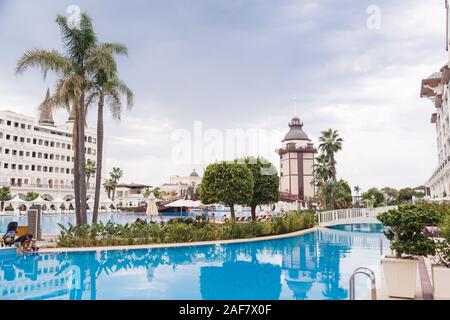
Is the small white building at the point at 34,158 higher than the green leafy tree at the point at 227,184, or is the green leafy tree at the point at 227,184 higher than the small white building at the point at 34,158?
the small white building at the point at 34,158

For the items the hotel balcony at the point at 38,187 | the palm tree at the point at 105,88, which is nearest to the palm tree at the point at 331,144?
the palm tree at the point at 105,88

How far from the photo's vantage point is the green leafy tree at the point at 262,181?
27.3 m

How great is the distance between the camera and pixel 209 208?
69.0m

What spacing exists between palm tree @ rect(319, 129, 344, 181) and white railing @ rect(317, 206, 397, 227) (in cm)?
788

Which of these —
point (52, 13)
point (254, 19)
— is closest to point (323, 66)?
point (254, 19)

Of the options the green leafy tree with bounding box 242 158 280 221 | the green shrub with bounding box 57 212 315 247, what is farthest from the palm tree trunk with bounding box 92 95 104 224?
the green leafy tree with bounding box 242 158 280 221

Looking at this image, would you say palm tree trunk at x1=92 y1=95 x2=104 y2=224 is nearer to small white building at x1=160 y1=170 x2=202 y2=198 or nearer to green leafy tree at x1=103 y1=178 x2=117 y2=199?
green leafy tree at x1=103 y1=178 x2=117 y2=199

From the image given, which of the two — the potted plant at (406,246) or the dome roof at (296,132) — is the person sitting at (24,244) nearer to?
the potted plant at (406,246)

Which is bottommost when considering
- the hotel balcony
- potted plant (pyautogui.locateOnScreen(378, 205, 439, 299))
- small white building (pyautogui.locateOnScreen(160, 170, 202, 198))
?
potted plant (pyautogui.locateOnScreen(378, 205, 439, 299))

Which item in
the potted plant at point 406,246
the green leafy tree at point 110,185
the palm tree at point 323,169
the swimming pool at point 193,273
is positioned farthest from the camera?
the green leafy tree at point 110,185

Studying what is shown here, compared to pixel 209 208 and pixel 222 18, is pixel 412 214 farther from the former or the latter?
pixel 209 208

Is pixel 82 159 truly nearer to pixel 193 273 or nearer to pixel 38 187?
pixel 193 273

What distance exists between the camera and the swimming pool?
8.93 meters

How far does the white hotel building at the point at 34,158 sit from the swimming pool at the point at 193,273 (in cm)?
4768
